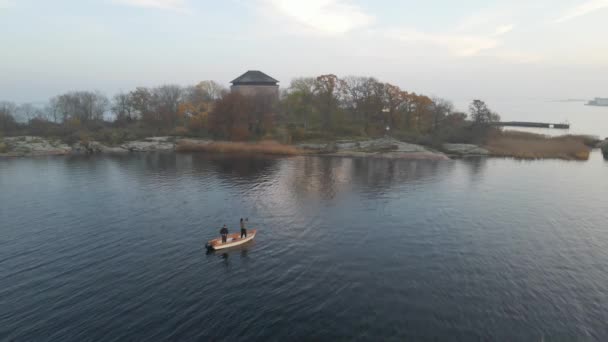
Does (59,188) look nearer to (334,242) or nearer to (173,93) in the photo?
(334,242)

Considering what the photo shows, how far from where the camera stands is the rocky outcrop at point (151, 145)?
371 ft

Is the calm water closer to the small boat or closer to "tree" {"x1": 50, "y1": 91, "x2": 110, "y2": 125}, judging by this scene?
the small boat

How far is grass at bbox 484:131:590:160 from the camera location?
9444 centimetres

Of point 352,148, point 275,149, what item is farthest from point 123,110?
point 352,148

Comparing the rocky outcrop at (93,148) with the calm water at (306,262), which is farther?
the rocky outcrop at (93,148)

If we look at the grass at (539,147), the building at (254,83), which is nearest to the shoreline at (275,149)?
the grass at (539,147)

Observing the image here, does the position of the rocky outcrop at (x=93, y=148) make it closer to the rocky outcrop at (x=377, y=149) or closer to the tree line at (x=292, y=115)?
the tree line at (x=292, y=115)

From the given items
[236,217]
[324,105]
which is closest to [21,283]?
[236,217]

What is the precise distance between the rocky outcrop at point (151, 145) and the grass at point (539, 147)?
108806 millimetres

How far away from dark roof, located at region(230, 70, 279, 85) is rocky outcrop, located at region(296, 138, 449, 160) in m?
57.4

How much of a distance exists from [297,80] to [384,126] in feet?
162

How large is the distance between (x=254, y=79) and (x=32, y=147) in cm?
8807

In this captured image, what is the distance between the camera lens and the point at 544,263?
105 ft

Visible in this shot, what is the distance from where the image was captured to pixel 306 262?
3152 cm
